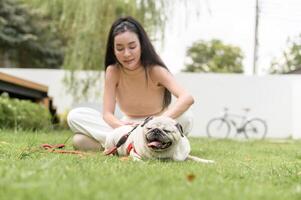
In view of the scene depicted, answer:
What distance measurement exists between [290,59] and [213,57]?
15227mm

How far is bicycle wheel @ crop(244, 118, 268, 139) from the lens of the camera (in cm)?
1315

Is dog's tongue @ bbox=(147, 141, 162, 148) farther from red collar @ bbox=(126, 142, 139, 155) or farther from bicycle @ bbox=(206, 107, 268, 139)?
bicycle @ bbox=(206, 107, 268, 139)

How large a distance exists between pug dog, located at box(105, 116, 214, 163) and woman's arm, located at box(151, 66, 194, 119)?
0.31m

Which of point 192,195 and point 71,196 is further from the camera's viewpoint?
point 192,195

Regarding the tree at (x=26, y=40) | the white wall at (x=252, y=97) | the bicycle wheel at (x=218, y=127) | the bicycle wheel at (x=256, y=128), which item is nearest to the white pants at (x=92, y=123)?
the bicycle wheel at (x=218, y=127)

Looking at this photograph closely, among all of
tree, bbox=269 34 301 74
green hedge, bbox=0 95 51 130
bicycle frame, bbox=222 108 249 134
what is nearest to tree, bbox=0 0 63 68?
tree, bbox=269 34 301 74

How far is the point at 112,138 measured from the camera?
143 inches

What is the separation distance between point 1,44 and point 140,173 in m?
21.1

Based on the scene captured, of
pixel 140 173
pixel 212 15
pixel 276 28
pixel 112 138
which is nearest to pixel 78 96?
pixel 212 15

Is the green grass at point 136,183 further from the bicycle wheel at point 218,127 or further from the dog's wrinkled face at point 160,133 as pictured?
the bicycle wheel at point 218,127

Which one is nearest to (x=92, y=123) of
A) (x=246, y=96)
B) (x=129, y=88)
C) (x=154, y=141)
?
(x=129, y=88)

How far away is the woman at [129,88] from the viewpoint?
3793mm

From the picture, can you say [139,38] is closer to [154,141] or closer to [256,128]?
[154,141]

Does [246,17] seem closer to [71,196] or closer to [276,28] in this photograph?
[276,28]
